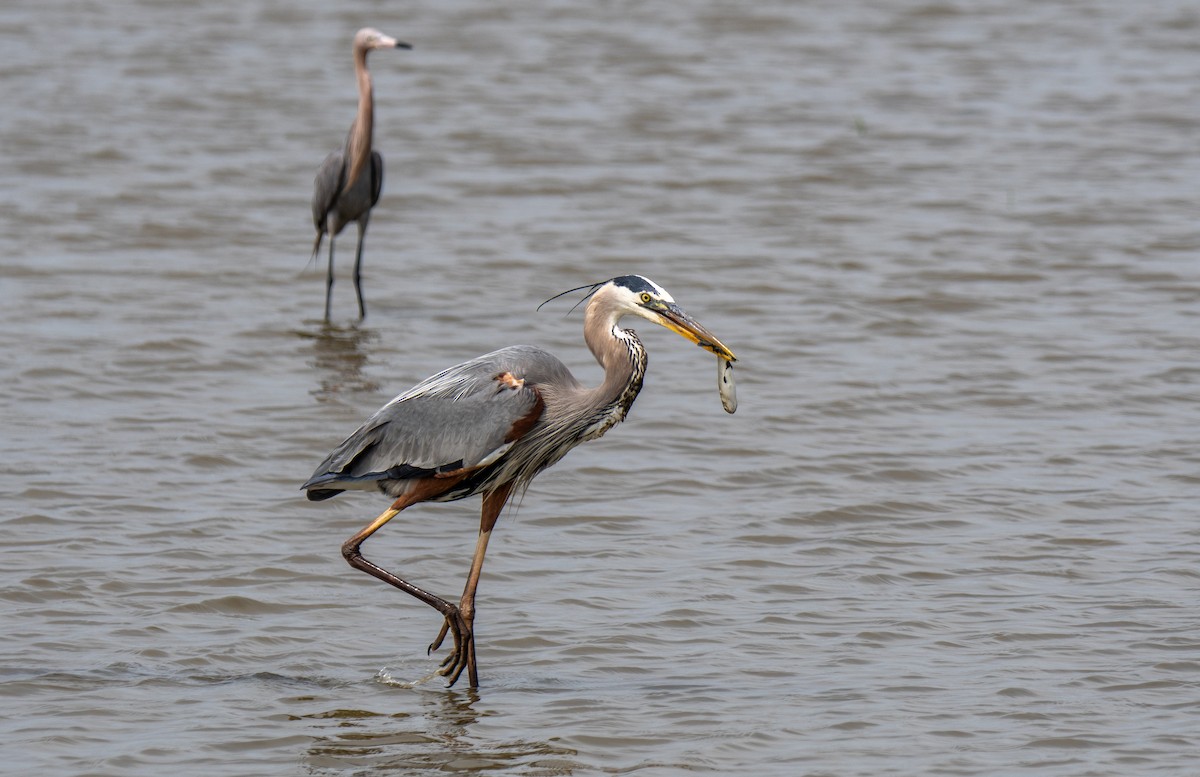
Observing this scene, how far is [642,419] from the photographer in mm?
10008

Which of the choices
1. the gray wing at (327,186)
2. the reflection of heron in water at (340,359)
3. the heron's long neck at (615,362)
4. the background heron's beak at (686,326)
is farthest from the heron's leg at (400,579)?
the gray wing at (327,186)

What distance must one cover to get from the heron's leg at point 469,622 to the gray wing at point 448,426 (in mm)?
285

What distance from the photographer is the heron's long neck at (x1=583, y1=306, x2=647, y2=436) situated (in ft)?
20.9

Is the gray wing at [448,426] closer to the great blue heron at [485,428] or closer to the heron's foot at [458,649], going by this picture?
the great blue heron at [485,428]

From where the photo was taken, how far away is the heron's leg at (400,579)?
653 cm

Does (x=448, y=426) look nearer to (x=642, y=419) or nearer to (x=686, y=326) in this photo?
(x=686, y=326)

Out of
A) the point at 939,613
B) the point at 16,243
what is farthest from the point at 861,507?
the point at 16,243

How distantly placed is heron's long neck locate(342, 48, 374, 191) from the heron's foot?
6967 mm

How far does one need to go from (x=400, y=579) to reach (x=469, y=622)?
0.28m

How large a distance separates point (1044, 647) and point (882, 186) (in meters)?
8.97

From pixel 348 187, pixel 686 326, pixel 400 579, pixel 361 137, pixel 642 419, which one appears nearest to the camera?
pixel 686 326

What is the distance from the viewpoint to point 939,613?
724 centimetres

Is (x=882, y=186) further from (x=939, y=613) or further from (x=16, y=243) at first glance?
(x=939, y=613)

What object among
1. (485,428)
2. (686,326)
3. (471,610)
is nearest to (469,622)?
(471,610)
